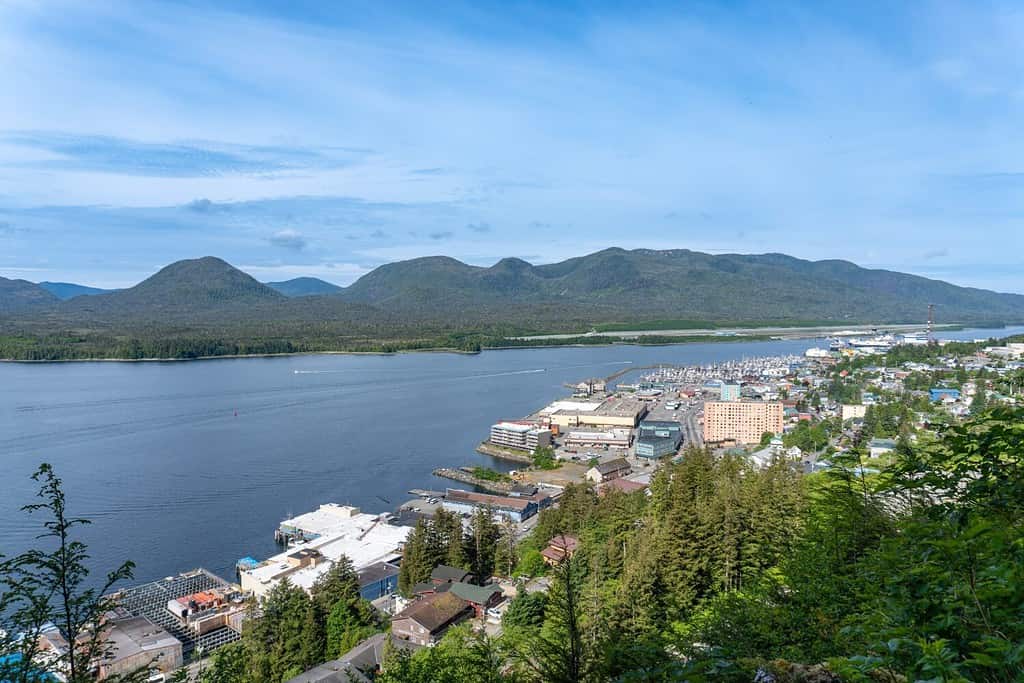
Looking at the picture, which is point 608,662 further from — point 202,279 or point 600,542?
point 202,279

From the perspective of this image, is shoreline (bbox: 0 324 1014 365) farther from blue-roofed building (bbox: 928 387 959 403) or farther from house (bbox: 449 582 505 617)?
house (bbox: 449 582 505 617)

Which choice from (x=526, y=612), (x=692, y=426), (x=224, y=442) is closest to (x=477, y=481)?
(x=224, y=442)

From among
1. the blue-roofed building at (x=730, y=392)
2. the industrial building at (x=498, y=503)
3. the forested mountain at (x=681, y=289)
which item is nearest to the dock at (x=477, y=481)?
the industrial building at (x=498, y=503)

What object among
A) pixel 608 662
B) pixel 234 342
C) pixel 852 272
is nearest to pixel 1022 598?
pixel 608 662

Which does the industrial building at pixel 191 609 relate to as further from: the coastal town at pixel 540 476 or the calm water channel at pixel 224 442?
the calm water channel at pixel 224 442

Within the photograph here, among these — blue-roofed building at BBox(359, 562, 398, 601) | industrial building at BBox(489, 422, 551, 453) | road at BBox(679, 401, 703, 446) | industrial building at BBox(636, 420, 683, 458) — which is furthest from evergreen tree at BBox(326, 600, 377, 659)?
road at BBox(679, 401, 703, 446)
